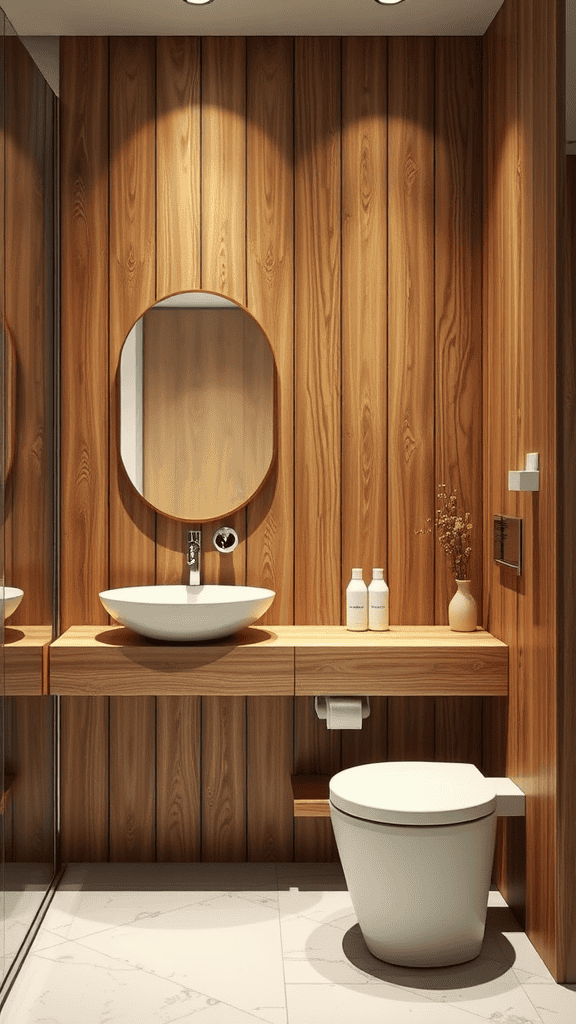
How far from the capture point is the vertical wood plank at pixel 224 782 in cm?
302

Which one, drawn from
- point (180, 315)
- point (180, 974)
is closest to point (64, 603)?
point (180, 315)

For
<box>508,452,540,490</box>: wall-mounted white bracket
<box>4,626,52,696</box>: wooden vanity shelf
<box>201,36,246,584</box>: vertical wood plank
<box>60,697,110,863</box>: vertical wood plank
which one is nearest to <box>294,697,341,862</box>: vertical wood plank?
<box>60,697,110,863</box>: vertical wood plank

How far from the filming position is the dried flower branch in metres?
2.92

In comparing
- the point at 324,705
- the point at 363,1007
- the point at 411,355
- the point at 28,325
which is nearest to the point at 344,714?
the point at 324,705

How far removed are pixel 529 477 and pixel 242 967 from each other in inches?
55.9

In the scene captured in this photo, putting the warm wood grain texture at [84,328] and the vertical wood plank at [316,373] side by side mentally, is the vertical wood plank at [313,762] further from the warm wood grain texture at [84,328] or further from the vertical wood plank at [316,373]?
the warm wood grain texture at [84,328]

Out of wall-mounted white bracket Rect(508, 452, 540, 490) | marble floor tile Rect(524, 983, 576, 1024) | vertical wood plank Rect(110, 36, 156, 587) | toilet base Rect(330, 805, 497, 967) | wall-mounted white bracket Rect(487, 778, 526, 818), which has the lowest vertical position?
marble floor tile Rect(524, 983, 576, 1024)

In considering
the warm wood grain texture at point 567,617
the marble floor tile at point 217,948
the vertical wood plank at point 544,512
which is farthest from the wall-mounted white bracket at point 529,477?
the marble floor tile at point 217,948

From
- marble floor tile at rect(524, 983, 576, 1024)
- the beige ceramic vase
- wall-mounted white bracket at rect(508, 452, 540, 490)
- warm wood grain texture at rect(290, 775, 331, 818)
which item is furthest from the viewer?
the beige ceramic vase

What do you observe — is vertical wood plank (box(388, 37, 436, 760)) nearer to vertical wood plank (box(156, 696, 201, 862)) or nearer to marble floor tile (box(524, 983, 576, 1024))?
vertical wood plank (box(156, 696, 201, 862))

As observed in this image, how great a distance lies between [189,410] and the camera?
9.82ft

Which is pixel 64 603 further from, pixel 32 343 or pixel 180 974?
pixel 180 974

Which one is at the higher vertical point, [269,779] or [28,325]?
[28,325]

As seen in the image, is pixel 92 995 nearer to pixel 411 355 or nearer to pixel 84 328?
pixel 84 328
